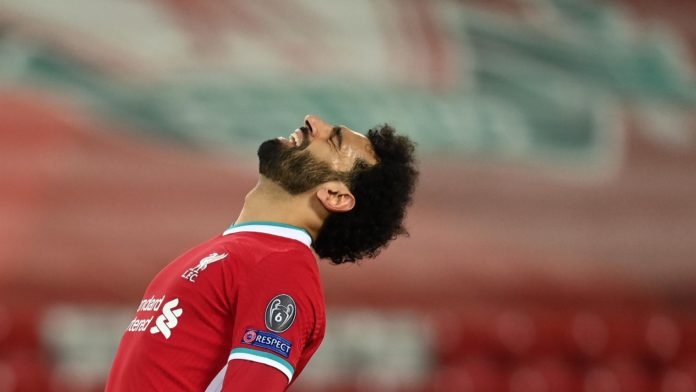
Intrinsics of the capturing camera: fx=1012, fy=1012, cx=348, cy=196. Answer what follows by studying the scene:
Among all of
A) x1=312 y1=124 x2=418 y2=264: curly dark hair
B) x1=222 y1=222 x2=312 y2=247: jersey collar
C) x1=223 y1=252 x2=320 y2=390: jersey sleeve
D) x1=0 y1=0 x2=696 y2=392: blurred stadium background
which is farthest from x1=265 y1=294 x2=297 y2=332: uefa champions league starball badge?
x1=0 y1=0 x2=696 y2=392: blurred stadium background

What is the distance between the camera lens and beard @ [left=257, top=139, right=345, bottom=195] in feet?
5.42

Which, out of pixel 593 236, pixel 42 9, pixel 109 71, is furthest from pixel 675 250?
pixel 42 9

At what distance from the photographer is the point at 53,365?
142 inches

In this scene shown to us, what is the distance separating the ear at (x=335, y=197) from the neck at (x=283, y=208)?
0.7 inches

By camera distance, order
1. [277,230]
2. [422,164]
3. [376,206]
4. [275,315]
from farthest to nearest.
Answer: [422,164] < [376,206] < [277,230] < [275,315]

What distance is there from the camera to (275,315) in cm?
142

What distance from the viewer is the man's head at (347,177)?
1.66 m

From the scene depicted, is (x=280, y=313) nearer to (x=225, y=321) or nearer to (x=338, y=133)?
(x=225, y=321)

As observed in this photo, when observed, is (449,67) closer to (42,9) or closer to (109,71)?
(109,71)

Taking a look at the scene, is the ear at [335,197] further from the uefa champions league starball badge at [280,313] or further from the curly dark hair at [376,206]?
the uefa champions league starball badge at [280,313]

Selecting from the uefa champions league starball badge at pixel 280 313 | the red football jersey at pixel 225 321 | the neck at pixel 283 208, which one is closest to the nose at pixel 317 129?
the neck at pixel 283 208

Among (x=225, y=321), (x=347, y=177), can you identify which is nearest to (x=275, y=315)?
(x=225, y=321)

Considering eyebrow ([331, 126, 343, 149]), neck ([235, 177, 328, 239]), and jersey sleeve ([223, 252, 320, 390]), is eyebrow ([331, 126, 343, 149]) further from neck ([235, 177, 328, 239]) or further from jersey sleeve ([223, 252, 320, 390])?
jersey sleeve ([223, 252, 320, 390])

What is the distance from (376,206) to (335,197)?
0.40ft
